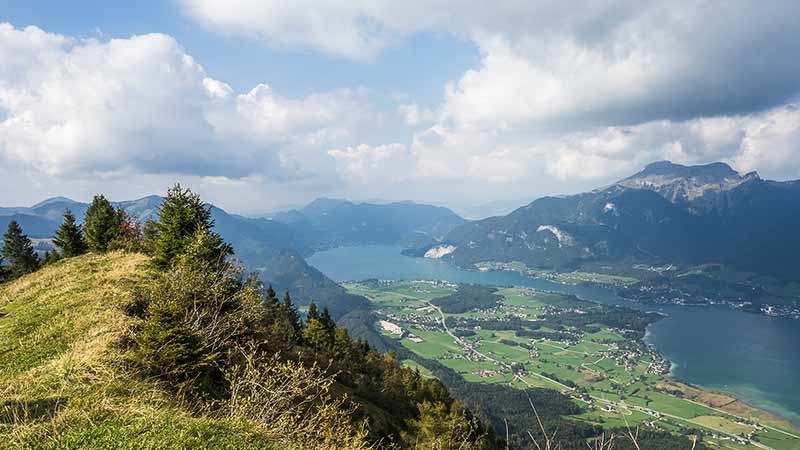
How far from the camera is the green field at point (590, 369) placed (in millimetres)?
89000

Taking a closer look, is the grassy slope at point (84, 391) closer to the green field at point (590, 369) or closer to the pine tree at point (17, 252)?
the pine tree at point (17, 252)

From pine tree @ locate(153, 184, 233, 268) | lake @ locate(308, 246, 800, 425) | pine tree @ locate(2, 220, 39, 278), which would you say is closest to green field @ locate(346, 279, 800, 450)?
lake @ locate(308, 246, 800, 425)

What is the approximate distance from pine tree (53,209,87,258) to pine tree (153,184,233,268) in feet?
89.6

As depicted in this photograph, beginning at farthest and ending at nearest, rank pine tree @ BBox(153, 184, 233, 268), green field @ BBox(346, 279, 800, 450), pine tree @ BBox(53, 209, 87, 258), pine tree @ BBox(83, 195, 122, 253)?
green field @ BBox(346, 279, 800, 450)
pine tree @ BBox(53, 209, 87, 258)
pine tree @ BBox(83, 195, 122, 253)
pine tree @ BBox(153, 184, 233, 268)

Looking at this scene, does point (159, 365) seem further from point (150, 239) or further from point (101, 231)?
point (101, 231)

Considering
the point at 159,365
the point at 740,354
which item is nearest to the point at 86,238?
the point at 159,365

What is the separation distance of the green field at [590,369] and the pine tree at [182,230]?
254ft

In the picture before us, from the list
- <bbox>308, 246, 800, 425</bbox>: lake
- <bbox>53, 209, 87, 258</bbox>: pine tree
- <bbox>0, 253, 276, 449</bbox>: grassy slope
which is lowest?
<bbox>308, 246, 800, 425</bbox>: lake

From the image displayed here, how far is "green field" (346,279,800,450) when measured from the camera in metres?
89.0

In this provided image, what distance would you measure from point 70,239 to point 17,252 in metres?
14.3

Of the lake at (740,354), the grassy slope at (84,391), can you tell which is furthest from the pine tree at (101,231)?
the lake at (740,354)

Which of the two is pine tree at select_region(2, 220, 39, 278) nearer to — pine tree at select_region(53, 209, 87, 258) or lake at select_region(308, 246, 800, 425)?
pine tree at select_region(53, 209, 87, 258)

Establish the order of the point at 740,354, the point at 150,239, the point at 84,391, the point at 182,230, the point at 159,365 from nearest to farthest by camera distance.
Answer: the point at 84,391 < the point at 159,365 < the point at 182,230 < the point at 150,239 < the point at 740,354

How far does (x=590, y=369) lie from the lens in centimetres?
12962
